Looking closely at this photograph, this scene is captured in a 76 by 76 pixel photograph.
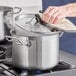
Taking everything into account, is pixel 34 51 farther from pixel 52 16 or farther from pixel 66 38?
pixel 66 38

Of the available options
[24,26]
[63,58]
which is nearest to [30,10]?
[63,58]

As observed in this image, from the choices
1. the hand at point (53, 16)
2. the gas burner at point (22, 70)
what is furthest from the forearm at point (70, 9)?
the gas burner at point (22, 70)

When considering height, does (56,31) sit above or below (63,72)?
above

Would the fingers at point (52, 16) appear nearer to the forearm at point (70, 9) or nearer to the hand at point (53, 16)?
the hand at point (53, 16)

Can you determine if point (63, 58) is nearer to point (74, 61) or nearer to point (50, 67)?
point (74, 61)

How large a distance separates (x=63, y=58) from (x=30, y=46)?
27cm

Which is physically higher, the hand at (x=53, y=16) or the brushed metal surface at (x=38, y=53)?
the hand at (x=53, y=16)

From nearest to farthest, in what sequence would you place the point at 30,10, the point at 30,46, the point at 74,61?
the point at 30,46
the point at 74,61
the point at 30,10

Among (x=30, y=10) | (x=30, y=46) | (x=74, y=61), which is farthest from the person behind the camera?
(x=30, y=10)

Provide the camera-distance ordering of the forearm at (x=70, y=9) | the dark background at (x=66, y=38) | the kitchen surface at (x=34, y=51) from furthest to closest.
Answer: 1. the dark background at (x=66, y=38)
2. the forearm at (x=70, y=9)
3. the kitchen surface at (x=34, y=51)

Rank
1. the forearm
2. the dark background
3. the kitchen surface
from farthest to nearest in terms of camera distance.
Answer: the dark background
the forearm
the kitchen surface

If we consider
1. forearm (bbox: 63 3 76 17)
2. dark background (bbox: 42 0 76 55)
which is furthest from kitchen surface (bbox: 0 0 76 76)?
dark background (bbox: 42 0 76 55)

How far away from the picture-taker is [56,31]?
0.89m

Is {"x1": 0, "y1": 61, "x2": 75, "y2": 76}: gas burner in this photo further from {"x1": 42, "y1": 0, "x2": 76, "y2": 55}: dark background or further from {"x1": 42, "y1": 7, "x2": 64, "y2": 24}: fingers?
{"x1": 42, "y1": 0, "x2": 76, "y2": 55}: dark background
